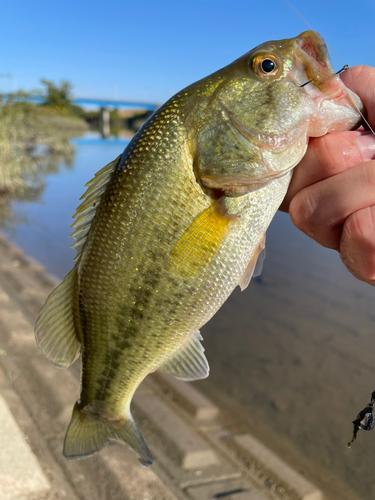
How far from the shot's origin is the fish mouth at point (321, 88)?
4.64ft

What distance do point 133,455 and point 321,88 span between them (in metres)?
2.98

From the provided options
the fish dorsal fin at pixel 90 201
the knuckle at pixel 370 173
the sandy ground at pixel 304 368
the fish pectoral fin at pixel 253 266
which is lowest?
the sandy ground at pixel 304 368

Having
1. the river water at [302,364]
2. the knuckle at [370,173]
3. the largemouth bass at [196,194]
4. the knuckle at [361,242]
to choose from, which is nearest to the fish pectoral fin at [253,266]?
the largemouth bass at [196,194]

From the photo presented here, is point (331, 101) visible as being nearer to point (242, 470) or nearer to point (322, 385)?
point (242, 470)

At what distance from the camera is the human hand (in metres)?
1.46

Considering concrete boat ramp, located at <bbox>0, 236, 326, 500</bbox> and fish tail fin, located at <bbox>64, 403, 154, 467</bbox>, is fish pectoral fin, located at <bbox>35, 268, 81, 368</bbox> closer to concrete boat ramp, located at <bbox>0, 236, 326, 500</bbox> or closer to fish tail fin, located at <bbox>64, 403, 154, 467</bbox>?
fish tail fin, located at <bbox>64, 403, 154, 467</bbox>

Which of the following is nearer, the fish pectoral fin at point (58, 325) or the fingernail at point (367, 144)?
the fingernail at point (367, 144)

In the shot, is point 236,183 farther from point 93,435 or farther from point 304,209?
point 93,435

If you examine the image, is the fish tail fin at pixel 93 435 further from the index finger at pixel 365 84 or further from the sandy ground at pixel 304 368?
the sandy ground at pixel 304 368

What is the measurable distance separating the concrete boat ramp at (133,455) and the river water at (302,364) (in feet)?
2.10

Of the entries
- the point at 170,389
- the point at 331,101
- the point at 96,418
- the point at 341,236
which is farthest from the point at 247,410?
the point at 331,101

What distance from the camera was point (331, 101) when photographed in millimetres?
1434

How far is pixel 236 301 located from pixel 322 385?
263 cm

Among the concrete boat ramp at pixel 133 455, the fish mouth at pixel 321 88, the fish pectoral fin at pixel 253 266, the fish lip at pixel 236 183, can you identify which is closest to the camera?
the fish mouth at pixel 321 88
